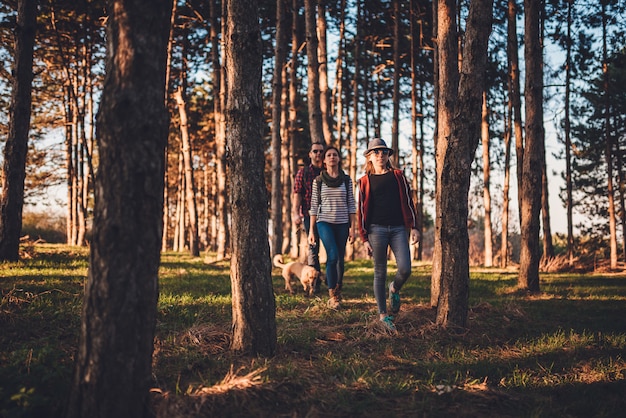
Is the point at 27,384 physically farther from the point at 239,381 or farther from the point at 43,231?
the point at 43,231

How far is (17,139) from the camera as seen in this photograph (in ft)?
29.9

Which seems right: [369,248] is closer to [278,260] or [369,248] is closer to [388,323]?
[388,323]

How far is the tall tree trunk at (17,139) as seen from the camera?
8.95m

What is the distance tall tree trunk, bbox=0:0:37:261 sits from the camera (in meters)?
8.95

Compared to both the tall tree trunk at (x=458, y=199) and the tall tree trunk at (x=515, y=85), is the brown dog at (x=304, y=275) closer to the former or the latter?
the tall tree trunk at (x=458, y=199)

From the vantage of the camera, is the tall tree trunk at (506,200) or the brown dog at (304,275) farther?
the tall tree trunk at (506,200)

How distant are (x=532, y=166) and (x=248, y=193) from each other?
23.0 ft

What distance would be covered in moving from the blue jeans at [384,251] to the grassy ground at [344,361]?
0.42 meters

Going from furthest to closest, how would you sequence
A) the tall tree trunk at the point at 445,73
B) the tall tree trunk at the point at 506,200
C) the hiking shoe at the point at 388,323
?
1. the tall tree trunk at the point at 506,200
2. the tall tree trunk at the point at 445,73
3. the hiking shoe at the point at 388,323

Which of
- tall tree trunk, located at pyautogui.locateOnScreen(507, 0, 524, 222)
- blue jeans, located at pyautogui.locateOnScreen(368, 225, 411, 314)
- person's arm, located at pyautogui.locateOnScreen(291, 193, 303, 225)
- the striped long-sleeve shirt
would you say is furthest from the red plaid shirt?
tall tree trunk, located at pyautogui.locateOnScreen(507, 0, 524, 222)

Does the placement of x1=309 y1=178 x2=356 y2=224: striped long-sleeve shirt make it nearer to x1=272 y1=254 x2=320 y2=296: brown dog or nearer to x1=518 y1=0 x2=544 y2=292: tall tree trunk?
x1=272 y1=254 x2=320 y2=296: brown dog

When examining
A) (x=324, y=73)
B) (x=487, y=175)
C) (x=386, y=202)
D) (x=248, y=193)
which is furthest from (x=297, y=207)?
(x=487, y=175)

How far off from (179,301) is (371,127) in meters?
22.3

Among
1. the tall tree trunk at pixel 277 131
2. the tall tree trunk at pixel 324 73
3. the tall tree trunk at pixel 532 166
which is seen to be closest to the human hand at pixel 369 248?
the tall tree trunk at pixel 532 166
